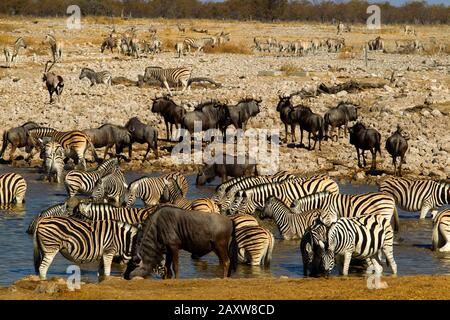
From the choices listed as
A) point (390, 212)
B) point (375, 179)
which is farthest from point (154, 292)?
point (375, 179)

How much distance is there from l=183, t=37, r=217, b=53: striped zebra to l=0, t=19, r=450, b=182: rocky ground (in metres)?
1.79

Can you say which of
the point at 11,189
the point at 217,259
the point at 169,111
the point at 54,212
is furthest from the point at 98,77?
the point at 217,259

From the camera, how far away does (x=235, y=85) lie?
3198 cm

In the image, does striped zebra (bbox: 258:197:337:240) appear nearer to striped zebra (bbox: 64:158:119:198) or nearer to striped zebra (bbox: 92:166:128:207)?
striped zebra (bbox: 92:166:128:207)

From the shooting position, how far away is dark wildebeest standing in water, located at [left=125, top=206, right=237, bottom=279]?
496 inches

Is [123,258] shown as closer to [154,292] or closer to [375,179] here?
[154,292]

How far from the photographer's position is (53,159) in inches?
845

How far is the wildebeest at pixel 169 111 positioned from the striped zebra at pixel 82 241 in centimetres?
1243

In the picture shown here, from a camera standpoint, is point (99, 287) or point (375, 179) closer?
point (99, 287)

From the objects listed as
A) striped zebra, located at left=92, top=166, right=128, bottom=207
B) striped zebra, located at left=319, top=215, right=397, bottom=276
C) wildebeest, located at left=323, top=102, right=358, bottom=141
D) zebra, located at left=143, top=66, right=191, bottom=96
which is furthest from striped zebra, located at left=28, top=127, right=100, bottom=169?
striped zebra, located at left=319, top=215, right=397, bottom=276

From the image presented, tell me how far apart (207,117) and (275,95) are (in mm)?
4760

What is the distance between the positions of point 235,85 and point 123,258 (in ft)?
62.6
